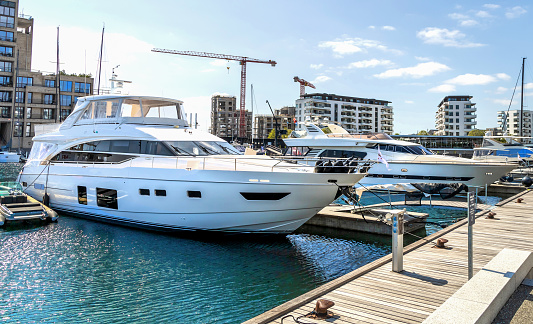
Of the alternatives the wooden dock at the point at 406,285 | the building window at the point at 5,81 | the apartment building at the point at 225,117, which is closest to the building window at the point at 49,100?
the building window at the point at 5,81

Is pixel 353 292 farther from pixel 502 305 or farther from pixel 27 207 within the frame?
pixel 27 207

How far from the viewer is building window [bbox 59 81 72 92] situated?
63.9 metres

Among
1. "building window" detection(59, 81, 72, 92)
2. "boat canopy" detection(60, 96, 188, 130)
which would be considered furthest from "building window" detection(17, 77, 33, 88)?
"boat canopy" detection(60, 96, 188, 130)

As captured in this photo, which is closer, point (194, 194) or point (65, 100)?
point (194, 194)

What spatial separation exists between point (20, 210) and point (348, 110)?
97158 mm

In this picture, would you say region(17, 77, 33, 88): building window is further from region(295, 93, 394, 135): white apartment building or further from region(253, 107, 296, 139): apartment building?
region(253, 107, 296, 139): apartment building

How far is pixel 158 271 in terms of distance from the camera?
9500 millimetres

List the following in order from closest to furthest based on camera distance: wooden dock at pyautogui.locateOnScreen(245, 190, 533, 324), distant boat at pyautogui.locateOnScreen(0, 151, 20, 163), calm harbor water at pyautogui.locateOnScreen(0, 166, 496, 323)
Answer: wooden dock at pyautogui.locateOnScreen(245, 190, 533, 324), calm harbor water at pyautogui.locateOnScreen(0, 166, 496, 323), distant boat at pyautogui.locateOnScreen(0, 151, 20, 163)

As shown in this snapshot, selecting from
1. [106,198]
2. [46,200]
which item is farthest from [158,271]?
[46,200]

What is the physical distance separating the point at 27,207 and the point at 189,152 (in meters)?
7.11

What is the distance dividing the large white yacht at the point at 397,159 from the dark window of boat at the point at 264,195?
12350 millimetres

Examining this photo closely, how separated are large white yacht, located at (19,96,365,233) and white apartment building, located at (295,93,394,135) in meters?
86.5

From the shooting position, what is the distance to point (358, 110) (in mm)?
107625

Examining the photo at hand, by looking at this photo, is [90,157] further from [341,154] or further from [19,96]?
[19,96]
